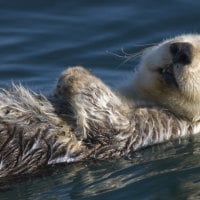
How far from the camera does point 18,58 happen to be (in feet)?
31.8

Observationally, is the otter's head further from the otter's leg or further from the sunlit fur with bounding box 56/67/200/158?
the otter's leg

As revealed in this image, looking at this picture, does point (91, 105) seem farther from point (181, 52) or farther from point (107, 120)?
A: point (181, 52)

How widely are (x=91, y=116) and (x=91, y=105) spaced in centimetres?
10

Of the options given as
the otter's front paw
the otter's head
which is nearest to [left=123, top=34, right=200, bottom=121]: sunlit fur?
the otter's head

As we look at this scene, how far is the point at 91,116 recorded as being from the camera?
22.2 ft

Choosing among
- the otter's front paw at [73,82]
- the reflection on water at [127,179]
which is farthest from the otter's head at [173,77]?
the otter's front paw at [73,82]

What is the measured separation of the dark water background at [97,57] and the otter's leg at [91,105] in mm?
305

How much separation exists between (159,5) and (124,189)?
4992 mm

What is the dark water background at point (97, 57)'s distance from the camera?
6477mm

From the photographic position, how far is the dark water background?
648 cm

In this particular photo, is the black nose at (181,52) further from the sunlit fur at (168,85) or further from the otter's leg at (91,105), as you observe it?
the otter's leg at (91,105)

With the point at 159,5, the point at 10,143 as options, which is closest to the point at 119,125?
the point at 10,143

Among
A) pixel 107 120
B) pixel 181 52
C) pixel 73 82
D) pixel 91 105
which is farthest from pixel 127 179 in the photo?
pixel 181 52

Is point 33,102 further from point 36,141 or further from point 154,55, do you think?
point 154,55
